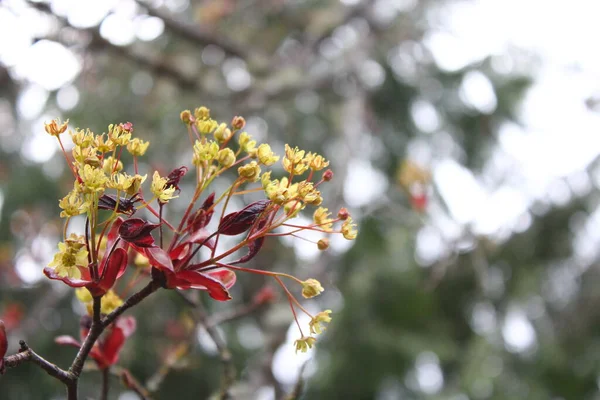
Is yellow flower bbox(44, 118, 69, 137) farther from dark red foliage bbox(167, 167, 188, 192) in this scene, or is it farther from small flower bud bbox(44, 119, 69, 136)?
dark red foliage bbox(167, 167, 188, 192)

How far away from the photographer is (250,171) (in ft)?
3.09

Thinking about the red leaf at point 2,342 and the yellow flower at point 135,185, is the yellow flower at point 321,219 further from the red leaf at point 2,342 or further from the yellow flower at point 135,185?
the red leaf at point 2,342

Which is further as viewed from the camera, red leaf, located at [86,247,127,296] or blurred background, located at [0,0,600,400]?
blurred background, located at [0,0,600,400]

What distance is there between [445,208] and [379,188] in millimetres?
821

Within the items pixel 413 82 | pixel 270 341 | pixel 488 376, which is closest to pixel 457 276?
pixel 488 376

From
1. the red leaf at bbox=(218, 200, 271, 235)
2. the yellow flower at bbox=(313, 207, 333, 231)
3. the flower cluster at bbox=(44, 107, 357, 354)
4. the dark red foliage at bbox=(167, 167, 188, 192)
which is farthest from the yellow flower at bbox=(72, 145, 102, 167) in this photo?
the yellow flower at bbox=(313, 207, 333, 231)

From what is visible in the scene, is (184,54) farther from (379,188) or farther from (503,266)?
(503,266)

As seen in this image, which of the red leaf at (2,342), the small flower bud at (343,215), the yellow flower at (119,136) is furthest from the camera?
the small flower bud at (343,215)

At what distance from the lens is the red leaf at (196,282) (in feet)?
2.86

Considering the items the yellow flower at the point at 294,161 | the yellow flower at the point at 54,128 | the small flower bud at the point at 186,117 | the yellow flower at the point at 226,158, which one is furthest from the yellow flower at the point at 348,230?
the yellow flower at the point at 54,128

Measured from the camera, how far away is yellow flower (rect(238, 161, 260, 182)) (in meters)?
0.94

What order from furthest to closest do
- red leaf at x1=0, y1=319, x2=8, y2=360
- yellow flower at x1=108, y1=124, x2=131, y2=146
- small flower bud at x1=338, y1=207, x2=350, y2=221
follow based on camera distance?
small flower bud at x1=338, y1=207, x2=350, y2=221 < yellow flower at x1=108, y1=124, x2=131, y2=146 < red leaf at x1=0, y1=319, x2=8, y2=360

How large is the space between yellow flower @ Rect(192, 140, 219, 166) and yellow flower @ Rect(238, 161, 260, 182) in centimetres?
5

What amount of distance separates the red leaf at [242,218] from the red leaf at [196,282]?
9cm
